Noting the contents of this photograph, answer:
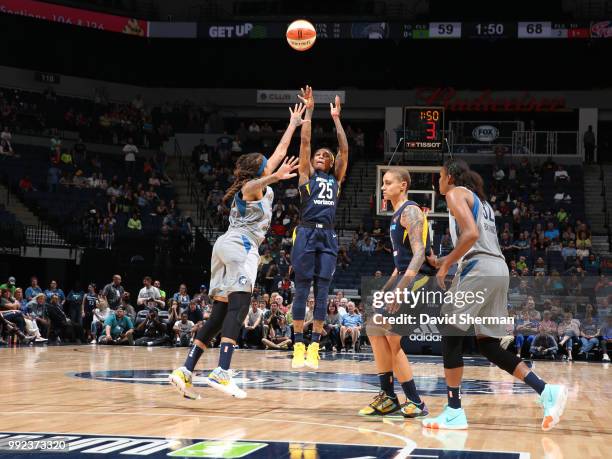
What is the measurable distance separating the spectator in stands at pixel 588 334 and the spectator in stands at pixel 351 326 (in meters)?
4.97

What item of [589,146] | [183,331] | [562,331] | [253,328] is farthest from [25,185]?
[589,146]

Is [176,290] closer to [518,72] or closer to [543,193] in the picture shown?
[543,193]

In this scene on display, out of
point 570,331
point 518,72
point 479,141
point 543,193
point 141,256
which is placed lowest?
point 570,331

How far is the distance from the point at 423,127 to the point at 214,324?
17642 millimetres

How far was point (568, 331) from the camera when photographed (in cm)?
1923

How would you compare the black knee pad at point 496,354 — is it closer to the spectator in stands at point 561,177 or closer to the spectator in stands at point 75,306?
the spectator in stands at point 75,306

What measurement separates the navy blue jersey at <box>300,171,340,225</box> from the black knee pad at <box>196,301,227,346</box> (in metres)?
1.44

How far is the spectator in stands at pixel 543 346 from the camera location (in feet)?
62.2

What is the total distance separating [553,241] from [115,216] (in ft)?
44.0

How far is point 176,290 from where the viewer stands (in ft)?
80.6

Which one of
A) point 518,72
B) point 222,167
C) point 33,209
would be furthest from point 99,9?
point 518,72

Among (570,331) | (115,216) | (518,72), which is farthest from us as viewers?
(518,72)

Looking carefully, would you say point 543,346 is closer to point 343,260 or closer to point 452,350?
point 343,260

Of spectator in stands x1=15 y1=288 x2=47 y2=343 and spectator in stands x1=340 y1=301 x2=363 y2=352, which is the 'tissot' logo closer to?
spectator in stands x1=340 y1=301 x2=363 y2=352
